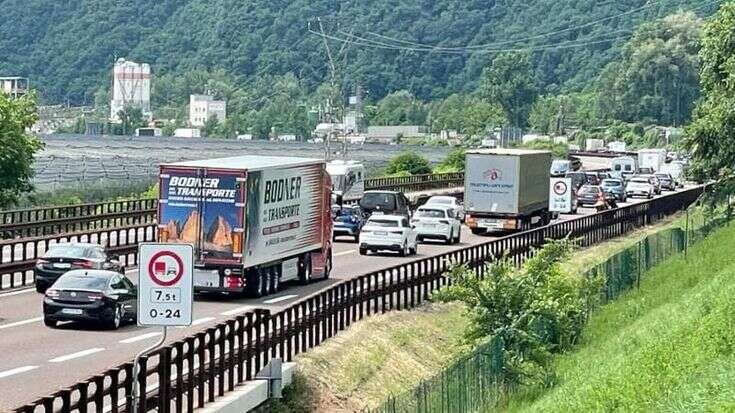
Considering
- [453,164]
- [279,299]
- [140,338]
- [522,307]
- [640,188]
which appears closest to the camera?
[140,338]

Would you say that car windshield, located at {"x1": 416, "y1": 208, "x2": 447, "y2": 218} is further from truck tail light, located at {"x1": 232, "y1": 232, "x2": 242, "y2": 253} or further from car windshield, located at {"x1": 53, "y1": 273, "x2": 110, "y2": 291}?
car windshield, located at {"x1": 53, "y1": 273, "x2": 110, "y2": 291}

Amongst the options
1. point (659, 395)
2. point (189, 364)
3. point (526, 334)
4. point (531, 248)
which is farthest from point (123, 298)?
point (531, 248)

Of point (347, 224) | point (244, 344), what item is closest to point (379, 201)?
point (347, 224)

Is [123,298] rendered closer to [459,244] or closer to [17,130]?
[17,130]

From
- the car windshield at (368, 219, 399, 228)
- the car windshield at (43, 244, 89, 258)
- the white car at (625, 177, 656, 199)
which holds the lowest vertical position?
the white car at (625, 177, 656, 199)

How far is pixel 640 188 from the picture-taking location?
303 feet

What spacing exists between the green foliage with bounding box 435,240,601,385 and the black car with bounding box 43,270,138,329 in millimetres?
5791

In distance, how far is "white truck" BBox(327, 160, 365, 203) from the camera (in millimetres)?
70438

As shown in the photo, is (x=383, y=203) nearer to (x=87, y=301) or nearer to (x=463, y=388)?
(x=87, y=301)

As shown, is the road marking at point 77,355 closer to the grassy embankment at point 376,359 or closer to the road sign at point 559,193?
the grassy embankment at point 376,359

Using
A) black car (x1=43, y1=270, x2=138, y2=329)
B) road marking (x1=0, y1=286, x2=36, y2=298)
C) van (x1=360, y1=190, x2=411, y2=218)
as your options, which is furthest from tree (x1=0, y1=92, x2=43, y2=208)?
black car (x1=43, y1=270, x2=138, y2=329)

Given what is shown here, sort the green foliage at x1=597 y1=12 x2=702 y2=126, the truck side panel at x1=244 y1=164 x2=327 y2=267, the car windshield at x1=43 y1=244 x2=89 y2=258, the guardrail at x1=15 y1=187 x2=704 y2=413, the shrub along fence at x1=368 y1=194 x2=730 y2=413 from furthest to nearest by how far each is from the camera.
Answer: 1. the green foliage at x1=597 y1=12 x2=702 y2=126
2. the car windshield at x1=43 y1=244 x2=89 y2=258
3. the truck side panel at x1=244 y1=164 x2=327 y2=267
4. the shrub along fence at x1=368 y1=194 x2=730 y2=413
5. the guardrail at x1=15 y1=187 x2=704 y2=413

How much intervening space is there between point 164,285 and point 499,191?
44846 millimetres

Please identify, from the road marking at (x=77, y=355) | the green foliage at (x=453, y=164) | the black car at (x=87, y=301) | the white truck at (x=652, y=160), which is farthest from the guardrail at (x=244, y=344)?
the white truck at (x=652, y=160)
